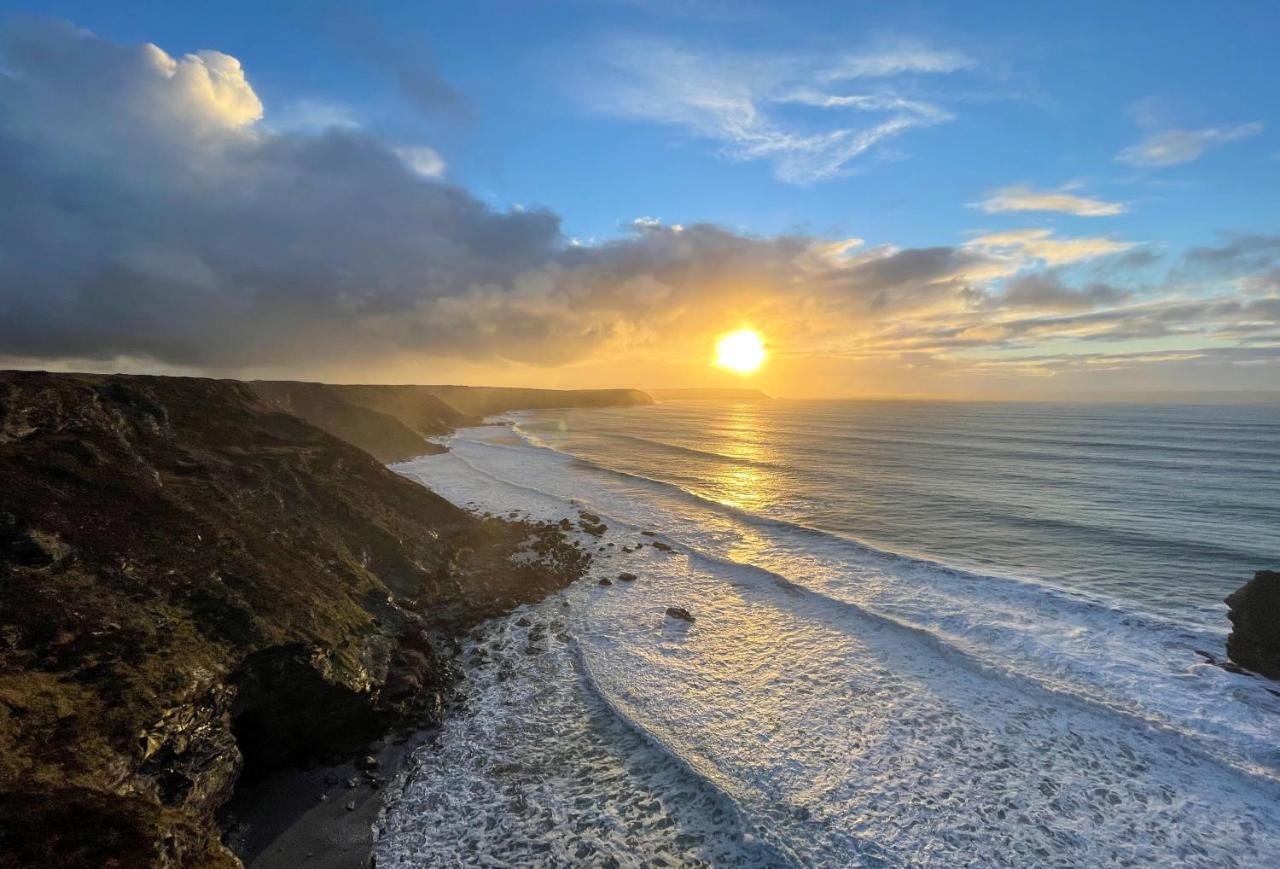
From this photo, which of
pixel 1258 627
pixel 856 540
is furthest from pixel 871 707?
pixel 856 540

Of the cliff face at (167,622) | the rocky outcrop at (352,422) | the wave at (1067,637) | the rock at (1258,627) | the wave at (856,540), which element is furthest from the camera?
the rocky outcrop at (352,422)

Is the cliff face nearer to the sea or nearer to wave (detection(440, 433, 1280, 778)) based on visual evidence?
the sea

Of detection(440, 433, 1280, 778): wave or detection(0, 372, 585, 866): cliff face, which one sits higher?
detection(0, 372, 585, 866): cliff face

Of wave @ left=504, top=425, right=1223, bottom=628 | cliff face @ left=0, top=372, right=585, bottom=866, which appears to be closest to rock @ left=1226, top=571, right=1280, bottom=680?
wave @ left=504, top=425, right=1223, bottom=628

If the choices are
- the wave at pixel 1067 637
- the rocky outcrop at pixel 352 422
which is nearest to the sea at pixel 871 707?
the wave at pixel 1067 637

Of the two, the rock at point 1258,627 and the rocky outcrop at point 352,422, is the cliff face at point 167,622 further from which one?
the rocky outcrop at point 352,422
